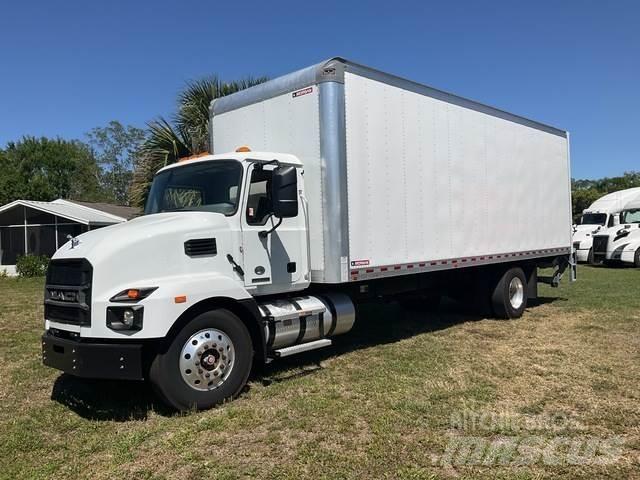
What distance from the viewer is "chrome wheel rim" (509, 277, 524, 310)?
10.2m

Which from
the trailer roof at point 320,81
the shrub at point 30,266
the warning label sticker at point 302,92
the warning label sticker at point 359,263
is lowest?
the shrub at point 30,266

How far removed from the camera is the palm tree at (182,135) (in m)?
13.4

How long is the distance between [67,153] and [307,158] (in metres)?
54.7

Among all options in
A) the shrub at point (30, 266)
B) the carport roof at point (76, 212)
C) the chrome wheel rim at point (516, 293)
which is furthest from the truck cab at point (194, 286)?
the shrub at point (30, 266)

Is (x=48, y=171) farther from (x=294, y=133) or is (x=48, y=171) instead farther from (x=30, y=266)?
(x=294, y=133)

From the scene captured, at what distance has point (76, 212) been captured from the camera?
74.8 ft

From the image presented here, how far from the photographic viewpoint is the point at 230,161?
6.10 metres

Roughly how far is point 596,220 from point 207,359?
81.8ft

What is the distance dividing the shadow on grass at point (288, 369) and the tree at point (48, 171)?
4506 centimetres

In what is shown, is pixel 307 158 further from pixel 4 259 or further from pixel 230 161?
pixel 4 259

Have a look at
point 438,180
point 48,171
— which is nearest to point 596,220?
point 438,180

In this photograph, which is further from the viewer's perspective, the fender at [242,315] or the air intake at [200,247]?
the air intake at [200,247]

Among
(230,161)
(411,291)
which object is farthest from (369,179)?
(411,291)

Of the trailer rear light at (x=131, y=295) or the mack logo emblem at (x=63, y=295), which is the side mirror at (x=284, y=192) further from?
the mack logo emblem at (x=63, y=295)
